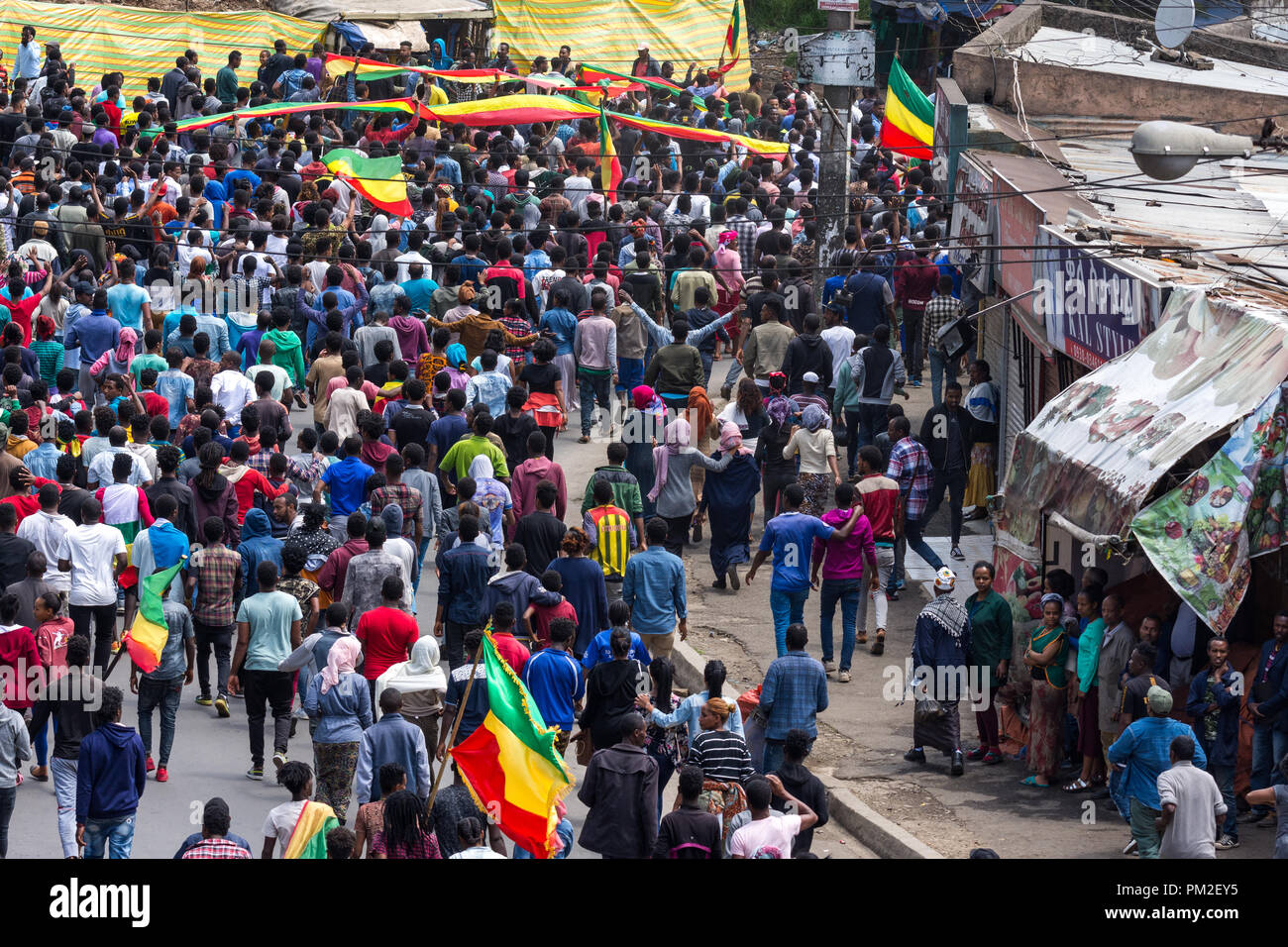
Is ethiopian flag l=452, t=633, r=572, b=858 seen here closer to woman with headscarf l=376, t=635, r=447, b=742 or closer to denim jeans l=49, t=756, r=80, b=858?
woman with headscarf l=376, t=635, r=447, b=742

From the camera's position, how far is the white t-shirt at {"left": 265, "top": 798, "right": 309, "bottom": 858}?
9414 millimetres

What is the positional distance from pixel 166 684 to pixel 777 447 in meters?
6.09

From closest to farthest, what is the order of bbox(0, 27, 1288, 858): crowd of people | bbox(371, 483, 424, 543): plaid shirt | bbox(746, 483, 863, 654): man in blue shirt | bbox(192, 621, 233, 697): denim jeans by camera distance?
1. bbox(0, 27, 1288, 858): crowd of people
2. bbox(192, 621, 233, 697): denim jeans
3. bbox(371, 483, 424, 543): plaid shirt
4. bbox(746, 483, 863, 654): man in blue shirt

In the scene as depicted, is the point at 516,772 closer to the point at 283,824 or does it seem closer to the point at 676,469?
the point at 283,824

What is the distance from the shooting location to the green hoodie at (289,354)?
16.6m

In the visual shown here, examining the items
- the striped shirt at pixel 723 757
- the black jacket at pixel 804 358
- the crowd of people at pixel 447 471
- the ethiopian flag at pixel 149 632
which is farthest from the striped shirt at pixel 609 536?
the black jacket at pixel 804 358

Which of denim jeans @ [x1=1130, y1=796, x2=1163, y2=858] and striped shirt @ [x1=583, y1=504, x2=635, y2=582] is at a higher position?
striped shirt @ [x1=583, y1=504, x2=635, y2=582]

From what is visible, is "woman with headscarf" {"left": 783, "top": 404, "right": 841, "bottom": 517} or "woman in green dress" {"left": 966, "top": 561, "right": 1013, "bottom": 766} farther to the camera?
"woman with headscarf" {"left": 783, "top": 404, "right": 841, "bottom": 517}

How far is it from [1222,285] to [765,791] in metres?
5.90

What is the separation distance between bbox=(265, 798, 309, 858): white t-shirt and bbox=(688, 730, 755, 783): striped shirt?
2.20 m

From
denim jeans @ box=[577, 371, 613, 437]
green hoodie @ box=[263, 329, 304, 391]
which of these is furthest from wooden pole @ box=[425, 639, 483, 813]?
denim jeans @ box=[577, 371, 613, 437]

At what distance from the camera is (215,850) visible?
8.82m

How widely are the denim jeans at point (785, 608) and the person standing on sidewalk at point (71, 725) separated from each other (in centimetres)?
527

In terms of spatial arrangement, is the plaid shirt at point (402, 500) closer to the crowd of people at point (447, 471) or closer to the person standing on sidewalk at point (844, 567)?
the crowd of people at point (447, 471)
